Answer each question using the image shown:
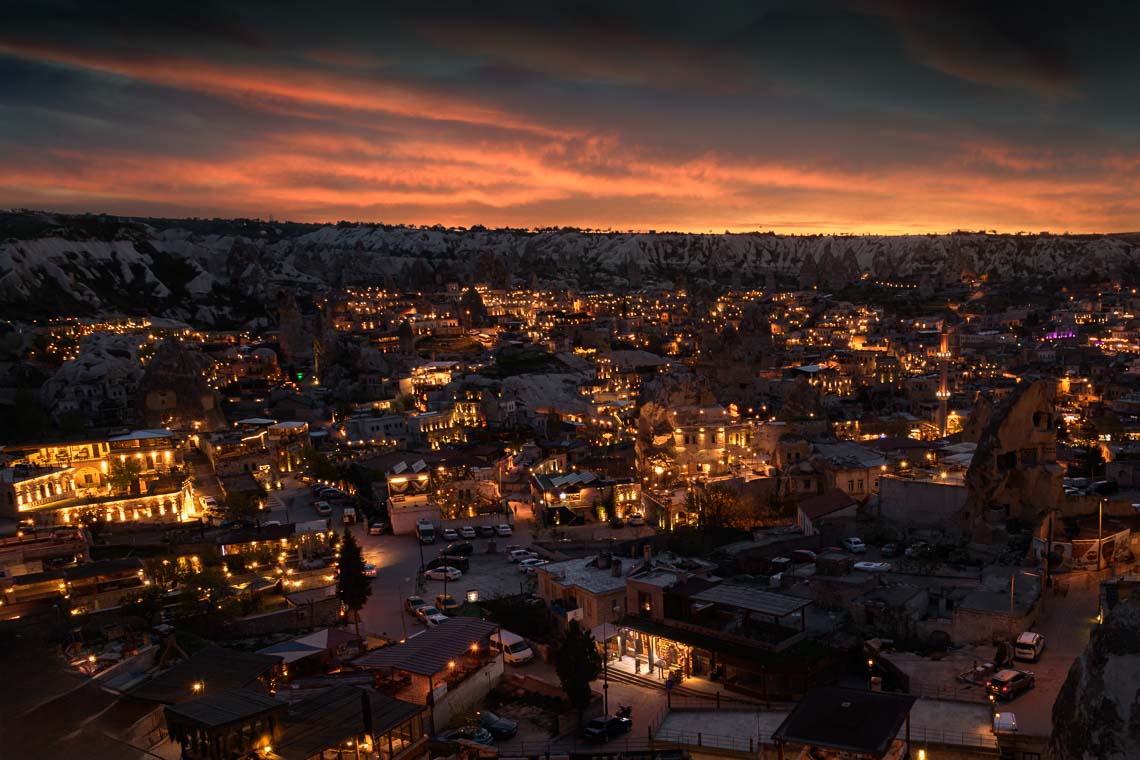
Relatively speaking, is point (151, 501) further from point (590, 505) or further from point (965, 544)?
point (965, 544)

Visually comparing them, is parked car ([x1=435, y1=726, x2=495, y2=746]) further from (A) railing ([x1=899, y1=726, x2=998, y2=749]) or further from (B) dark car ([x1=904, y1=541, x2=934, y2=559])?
(B) dark car ([x1=904, y1=541, x2=934, y2=559])

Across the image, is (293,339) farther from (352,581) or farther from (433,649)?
(433,649)

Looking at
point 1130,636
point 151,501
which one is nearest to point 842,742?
point 1130,636

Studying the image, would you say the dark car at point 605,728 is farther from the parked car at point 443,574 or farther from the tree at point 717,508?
the tree at point 717,508

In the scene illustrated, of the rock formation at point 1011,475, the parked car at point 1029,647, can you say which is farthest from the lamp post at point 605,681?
the rock formation at point 1011,475

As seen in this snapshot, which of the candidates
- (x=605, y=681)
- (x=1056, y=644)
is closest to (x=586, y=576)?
(x=605, y=681)

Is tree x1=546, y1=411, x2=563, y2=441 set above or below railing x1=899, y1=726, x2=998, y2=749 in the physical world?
below

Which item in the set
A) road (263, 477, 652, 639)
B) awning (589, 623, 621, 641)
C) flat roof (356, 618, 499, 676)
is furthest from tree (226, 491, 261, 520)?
awning (589, 623, 621, 641)
